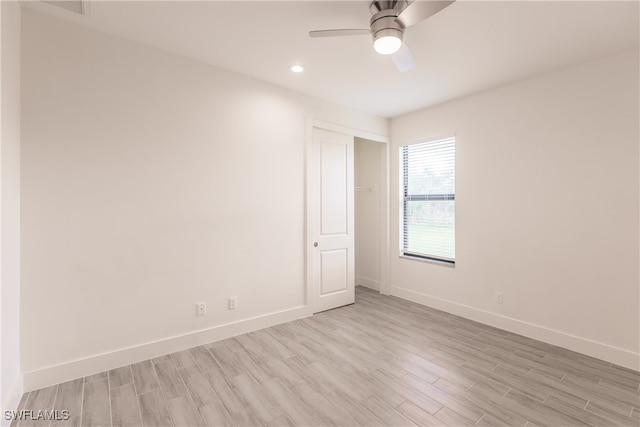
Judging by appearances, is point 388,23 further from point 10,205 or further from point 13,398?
point 13,398

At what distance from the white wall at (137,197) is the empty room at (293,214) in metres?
0.02

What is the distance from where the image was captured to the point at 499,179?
132 inches

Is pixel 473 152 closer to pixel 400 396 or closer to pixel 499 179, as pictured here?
pixel 499 179

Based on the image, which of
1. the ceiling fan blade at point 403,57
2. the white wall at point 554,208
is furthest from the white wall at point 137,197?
the white wall at point 554,208

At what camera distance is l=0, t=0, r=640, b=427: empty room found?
2031 mm

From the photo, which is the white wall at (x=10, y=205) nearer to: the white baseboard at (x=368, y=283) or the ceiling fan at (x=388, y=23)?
the ceiling fan at (x=388, y=23)

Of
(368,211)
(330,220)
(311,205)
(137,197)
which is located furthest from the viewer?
(368,211)

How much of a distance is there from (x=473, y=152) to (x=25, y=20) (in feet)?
13.7

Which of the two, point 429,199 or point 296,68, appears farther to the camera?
point 429,199

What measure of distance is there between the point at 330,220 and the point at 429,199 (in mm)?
1390

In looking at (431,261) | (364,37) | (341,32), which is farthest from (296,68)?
(431,261)

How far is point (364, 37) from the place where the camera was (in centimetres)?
240

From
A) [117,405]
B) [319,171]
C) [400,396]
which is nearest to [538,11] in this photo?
[319,171]

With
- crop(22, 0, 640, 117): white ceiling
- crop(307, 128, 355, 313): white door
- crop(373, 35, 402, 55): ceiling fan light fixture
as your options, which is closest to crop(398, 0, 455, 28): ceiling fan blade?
crop(373, 35, 402, 55): ceiling fan light fixture
